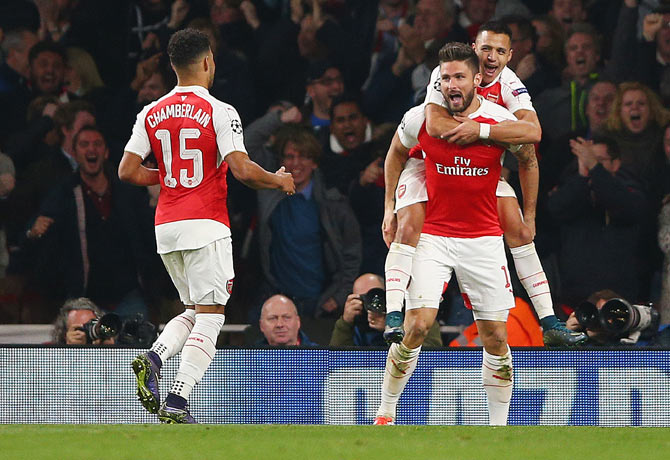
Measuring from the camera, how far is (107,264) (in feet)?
31.9

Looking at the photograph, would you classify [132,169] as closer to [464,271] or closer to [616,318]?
[464,271]

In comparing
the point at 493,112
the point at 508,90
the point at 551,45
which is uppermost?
the point at 551,45

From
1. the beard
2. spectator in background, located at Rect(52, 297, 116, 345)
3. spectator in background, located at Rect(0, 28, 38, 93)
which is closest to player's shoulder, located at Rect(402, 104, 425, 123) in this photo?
the beard

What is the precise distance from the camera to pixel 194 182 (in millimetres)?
6082

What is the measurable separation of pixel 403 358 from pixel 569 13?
425 centimetres

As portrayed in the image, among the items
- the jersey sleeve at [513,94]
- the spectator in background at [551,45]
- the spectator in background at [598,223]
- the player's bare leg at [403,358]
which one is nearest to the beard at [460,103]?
the jersey sleeve at [513,94]

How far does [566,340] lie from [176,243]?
227 centimetres

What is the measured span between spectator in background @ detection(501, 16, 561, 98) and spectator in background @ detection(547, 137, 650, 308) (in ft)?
2.03

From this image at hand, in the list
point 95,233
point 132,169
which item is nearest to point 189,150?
point 132,169

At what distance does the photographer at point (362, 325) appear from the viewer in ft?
24.9

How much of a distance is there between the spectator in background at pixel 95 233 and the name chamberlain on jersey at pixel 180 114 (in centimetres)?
376

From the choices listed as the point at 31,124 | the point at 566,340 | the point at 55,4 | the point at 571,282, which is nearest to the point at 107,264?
the point at 31,124

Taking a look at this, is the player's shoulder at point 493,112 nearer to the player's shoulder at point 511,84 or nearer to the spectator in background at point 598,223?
the player's shoulder at point 511,84

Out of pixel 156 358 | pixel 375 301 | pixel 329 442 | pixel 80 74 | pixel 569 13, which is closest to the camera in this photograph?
pixel 329 442
